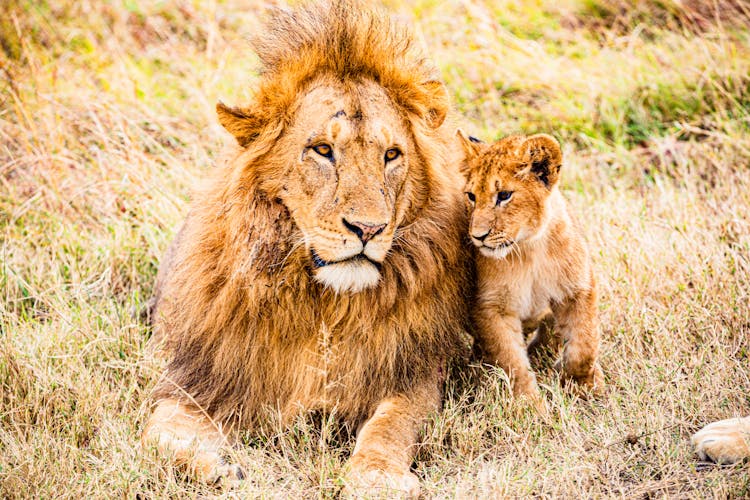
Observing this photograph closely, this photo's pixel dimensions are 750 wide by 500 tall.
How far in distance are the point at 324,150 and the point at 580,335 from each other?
4.21 feet

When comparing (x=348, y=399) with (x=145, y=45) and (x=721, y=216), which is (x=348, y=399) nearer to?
(x=721, y=216)

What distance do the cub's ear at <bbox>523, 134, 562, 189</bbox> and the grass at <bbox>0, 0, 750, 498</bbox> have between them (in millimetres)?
837

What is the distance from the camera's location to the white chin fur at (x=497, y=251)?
3266mm

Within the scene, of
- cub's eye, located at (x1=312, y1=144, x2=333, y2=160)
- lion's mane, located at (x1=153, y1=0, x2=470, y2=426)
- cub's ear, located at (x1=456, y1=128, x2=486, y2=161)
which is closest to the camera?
cub's eye, located at (x1=312, y1=144, x2=333, y2=160)

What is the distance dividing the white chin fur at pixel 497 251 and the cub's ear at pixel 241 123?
3.10 ft

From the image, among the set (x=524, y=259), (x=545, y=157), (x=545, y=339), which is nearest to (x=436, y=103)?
(x=545, y=157)

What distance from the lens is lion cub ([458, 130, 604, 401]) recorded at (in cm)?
324

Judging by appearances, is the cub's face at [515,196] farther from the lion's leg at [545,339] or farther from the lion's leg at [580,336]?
the lion's leg at [545,339]

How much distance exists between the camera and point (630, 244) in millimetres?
4562

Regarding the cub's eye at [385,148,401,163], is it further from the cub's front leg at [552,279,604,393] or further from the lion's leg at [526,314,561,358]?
the lion's leg at [526,314,561,358]

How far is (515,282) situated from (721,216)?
6.19ft

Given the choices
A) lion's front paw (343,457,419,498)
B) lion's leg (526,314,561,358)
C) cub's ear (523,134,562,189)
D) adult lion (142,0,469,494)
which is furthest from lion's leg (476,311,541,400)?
lion's front paw (343,457,419,498)

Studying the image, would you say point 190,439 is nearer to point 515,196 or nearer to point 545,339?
point 515,196

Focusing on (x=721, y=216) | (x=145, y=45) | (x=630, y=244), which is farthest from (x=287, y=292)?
(x=145, y=45)
